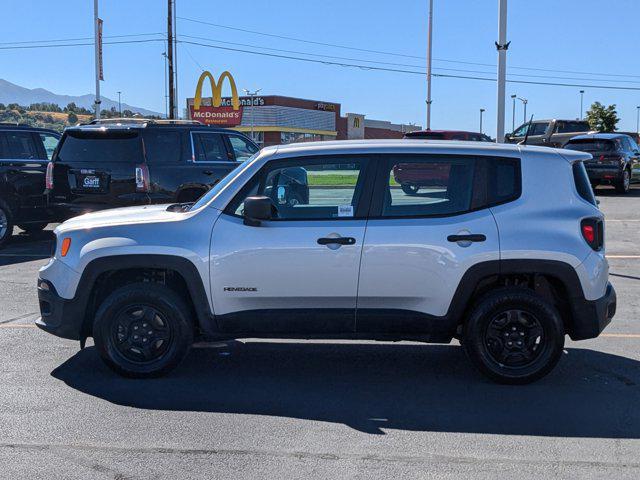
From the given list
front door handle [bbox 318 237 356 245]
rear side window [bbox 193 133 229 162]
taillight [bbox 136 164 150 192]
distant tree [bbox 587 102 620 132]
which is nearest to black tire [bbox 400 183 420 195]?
front door handle [bbox 318 237 356 245]

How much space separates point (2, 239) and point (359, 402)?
9.52m

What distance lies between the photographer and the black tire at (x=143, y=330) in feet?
18.5

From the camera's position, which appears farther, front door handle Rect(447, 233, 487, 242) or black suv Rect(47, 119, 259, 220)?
black suv Rect(47, 119, 259, 220)

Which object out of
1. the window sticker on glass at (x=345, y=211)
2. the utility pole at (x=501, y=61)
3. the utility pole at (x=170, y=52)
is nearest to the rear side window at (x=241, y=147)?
the utility pole at (x=501, y=61)

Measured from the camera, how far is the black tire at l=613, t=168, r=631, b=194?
2239cm

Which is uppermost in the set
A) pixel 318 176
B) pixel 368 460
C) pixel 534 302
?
pixel 318 176

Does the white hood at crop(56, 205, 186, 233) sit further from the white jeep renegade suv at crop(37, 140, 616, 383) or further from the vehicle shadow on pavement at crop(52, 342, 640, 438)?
the vehicle shadow on pavement at crop(52, 342, 640, 438)

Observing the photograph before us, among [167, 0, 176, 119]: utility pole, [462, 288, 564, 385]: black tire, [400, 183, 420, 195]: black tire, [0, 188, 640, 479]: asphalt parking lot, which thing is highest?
[167, 0, 176, 119]: utility pole

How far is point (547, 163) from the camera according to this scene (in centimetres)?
564

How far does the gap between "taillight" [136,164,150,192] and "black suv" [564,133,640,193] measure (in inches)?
588

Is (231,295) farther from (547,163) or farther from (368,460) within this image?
(547,163)

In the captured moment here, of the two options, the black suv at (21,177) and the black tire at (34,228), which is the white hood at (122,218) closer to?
the black suv at (21,177)

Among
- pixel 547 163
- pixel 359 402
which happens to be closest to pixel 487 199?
pixel 547 163

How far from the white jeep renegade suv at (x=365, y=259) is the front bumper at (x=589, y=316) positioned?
0.03ft
